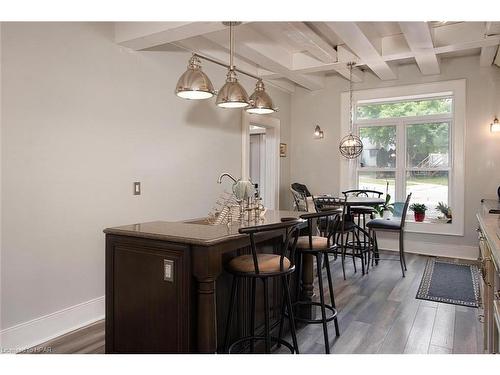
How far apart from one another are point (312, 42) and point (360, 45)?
20.2 inches

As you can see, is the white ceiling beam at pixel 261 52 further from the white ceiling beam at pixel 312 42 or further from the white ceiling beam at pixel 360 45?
the white ceiling beam at pixel 360 45

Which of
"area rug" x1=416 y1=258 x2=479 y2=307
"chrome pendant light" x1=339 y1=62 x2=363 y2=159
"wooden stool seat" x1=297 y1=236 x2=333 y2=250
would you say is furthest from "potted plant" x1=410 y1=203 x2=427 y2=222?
"wooden stool seat" x1=297 y1=236 x2=333 y2=250

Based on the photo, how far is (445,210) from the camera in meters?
5.33

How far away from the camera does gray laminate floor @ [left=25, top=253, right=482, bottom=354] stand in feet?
8.32

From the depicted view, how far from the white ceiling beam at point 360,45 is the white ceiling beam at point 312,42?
0.83 ft

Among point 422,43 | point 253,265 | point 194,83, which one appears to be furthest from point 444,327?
point 422,43

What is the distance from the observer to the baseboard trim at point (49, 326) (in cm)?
250

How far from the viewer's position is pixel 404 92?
5398mm

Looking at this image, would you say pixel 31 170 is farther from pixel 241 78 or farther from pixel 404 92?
pixel 404 92

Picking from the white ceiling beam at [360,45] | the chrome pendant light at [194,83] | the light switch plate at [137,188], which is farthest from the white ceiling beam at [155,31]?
the light switch plate at [137,188]

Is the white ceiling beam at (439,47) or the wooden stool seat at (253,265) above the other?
the white ceiling beam at (439,47)

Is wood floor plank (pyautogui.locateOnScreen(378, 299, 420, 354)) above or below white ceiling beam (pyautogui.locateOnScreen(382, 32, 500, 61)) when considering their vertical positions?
below

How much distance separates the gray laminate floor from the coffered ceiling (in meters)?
2.50

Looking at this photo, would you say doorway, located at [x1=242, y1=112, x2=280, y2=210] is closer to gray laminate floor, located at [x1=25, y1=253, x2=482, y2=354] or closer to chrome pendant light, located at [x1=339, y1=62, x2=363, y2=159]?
chrome pendant light, located at [x1=339, y1=62, x2=363, y2=159]
